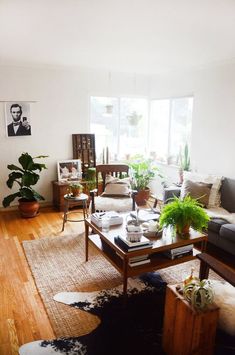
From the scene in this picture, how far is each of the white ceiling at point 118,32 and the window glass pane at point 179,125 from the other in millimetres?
818

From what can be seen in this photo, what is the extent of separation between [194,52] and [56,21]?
77.6 inches

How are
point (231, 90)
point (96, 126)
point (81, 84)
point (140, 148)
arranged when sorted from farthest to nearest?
1. point (140, 148)
2. point (96, 126)
3. point (81, 84)
4. point (231, 90)

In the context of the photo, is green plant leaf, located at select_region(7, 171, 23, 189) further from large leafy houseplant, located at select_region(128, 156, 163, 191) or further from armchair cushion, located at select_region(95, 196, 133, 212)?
large leafy houseplant, located at select_region(128, 156, 163, 191)

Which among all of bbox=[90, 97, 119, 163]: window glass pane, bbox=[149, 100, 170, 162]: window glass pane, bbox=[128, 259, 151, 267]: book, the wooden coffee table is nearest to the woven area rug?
the wooden coffee table

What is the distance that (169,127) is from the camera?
5723 mm

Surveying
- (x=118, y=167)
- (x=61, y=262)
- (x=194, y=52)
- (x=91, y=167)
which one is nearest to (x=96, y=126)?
(x=91, y=167)

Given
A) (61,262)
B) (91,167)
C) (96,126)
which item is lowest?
(61,262)

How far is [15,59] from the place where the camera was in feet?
15.1

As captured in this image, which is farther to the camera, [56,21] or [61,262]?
[61,262]

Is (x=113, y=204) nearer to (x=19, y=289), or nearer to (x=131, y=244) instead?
(x=131, y=244)

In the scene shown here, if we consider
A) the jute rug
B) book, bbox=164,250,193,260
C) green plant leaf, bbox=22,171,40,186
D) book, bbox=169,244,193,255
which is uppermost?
green plant leaf, bbox=22,171,40,186

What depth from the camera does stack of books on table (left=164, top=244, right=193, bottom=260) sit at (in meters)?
2.81

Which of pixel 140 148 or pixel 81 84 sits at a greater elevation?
pixel 81 84

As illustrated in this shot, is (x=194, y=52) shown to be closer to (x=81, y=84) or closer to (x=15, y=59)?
(x=81, y=84)
